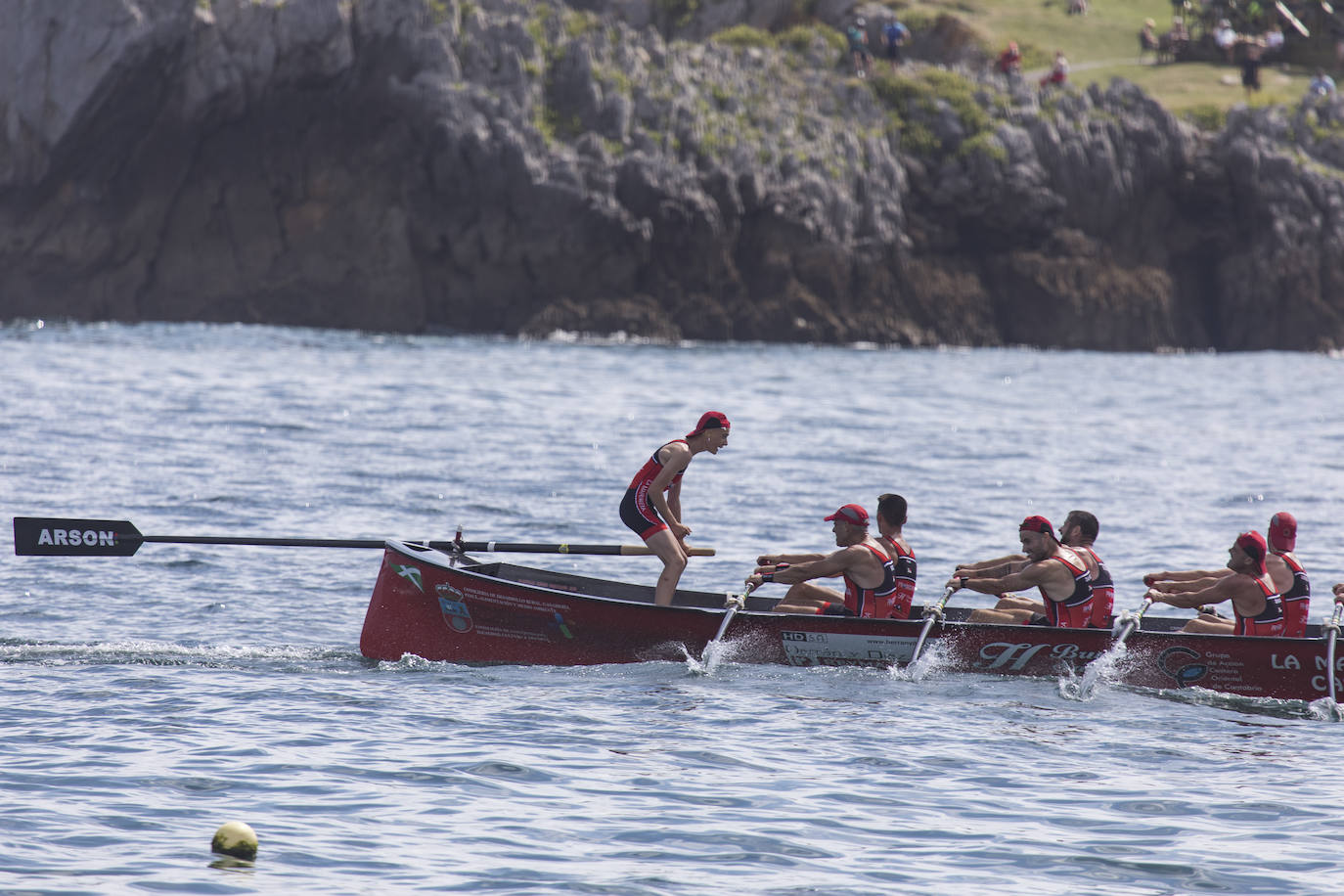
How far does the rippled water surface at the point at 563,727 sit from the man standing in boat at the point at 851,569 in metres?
0.74

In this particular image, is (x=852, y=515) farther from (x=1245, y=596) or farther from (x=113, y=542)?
(x=113, y=542)

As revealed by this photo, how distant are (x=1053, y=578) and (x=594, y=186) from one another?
47083 millimetres

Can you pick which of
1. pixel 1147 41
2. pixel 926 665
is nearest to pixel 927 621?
pixel 926 665

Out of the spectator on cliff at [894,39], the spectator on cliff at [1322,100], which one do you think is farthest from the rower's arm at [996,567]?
the spectator on cliff at [1322,100]

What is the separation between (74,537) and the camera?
16141mm

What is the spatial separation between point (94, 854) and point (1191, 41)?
78.1 meters

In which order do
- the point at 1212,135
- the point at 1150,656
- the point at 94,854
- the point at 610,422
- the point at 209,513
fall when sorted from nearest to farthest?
the point at 94,854, the point at 1150,656, the point at 209,513, the point at 610,422, the point at 1212,135

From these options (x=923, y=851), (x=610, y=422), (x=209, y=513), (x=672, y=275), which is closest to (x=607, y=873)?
(x=923, y=851)

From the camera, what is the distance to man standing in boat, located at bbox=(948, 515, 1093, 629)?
48.8ft

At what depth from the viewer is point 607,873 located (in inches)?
369

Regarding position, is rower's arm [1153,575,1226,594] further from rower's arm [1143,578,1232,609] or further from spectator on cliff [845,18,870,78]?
spectator on cliff [845,18,870,78]

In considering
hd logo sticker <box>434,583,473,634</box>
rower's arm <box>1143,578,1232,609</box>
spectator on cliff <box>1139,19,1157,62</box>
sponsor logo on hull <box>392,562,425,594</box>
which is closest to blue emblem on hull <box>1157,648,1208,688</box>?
rower's arm <box>1143,578,1232,609</box>

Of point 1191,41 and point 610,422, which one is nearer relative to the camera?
point 610,422

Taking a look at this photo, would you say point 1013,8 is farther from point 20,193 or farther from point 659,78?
point 20,193
